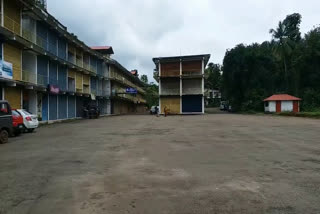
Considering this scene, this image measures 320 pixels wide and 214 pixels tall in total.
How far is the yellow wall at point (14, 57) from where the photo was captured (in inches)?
832

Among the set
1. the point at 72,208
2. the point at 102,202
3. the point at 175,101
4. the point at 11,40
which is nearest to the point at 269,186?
the point at 102,202

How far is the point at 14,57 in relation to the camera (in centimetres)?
2239

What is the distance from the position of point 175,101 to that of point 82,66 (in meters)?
19.8

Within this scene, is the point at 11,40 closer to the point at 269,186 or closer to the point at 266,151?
the point at 266,151

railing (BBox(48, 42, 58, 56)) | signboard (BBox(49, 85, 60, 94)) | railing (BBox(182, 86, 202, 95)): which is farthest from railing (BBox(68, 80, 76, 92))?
railing (BBox(182, 86, 202, 95))

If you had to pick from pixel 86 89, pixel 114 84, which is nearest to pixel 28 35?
pixel 86 89

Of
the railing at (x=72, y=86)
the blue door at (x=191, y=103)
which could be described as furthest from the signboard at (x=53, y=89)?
the blue door at (x=191, y=103)

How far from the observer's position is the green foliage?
49625mm

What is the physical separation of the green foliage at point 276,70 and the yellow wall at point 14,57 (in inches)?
1604

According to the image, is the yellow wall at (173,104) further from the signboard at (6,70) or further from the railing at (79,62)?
the signboard at (6,70)

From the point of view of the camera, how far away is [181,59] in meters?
51.9

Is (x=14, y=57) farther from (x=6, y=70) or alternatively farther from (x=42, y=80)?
(x=42, y=80)

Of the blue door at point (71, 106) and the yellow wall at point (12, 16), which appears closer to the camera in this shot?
the yellow wall at point (12, 16)

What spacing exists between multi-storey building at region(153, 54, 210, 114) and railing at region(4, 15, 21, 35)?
31154mm
